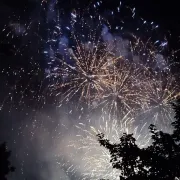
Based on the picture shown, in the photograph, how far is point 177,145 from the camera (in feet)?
44.3

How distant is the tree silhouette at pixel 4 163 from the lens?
Result: 26919 millimetres

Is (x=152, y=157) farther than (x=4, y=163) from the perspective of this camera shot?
No

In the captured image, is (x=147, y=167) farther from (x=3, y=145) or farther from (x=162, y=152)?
(x=3, y=145)

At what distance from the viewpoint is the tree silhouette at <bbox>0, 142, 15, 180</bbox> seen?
2692 cm

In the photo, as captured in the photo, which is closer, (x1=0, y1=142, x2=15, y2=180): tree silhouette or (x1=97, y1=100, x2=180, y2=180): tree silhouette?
(x1=97, y1=100, x2=180, y2=180): tree silhouette

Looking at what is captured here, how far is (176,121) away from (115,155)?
3.52 metres

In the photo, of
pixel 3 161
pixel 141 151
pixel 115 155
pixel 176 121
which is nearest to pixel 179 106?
pixel 176 121

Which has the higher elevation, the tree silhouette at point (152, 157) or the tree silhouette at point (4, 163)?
the tree silhouette at point (4, 163)

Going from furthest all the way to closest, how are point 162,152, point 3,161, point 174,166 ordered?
point 3,161 → point 162,152 → point 174,166

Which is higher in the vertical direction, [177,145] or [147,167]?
[177,145]

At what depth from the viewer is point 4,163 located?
27.5m

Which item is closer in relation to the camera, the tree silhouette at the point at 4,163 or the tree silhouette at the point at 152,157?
the tree silhouette at the point at 152,157

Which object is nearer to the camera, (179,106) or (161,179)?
(161,179)

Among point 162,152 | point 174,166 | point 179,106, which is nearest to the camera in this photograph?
point 174,166
